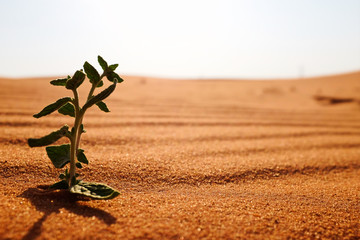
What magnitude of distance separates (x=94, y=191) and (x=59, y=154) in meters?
0.19

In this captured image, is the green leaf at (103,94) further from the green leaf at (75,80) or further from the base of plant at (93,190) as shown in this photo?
the base of plant at (93,190)

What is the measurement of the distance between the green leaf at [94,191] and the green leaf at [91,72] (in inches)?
13.6

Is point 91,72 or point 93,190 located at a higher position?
point 91,72

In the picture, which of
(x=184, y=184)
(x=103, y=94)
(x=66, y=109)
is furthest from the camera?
(x=184, y=184)

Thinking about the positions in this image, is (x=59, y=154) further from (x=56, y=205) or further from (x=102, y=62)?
(x=102, y=62)

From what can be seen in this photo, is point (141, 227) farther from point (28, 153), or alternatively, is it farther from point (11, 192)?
point (28, 153)

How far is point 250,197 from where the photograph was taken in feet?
3.39

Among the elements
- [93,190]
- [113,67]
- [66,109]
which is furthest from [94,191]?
[113,67]

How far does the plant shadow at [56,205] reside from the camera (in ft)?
2.35

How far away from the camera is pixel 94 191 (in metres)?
0.78

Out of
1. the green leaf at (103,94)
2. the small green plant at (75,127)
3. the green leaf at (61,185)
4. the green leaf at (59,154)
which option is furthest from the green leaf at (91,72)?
the green leaf at (61,185)

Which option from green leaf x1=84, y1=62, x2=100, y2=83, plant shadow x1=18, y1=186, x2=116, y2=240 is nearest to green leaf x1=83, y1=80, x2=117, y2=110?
green leaf x1=84, y1=62, x2=100, y2=83

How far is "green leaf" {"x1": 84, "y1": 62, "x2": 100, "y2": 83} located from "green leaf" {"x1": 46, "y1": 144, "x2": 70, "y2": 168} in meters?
0.26

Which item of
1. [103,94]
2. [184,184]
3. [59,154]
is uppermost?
[103,94]
